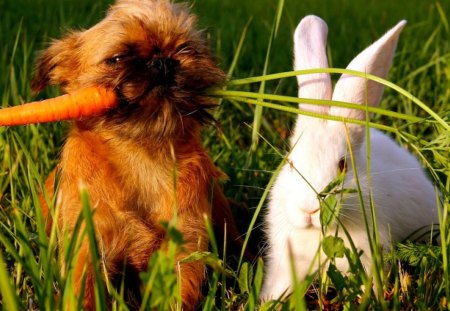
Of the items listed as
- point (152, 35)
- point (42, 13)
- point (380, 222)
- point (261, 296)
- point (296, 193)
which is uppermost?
point (42, 13)

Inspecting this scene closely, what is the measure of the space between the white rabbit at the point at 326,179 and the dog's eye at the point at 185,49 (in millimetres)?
625

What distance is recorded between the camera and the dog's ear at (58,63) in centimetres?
347

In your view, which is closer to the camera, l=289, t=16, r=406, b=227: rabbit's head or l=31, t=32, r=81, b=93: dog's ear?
l=289, t=16, r=406, b=227: rabbit's head

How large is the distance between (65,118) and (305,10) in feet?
20.0

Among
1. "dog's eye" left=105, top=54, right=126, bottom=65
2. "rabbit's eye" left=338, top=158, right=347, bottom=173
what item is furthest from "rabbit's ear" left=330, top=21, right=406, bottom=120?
"dog's eye" left=105, top=54, right=126, bottom=65

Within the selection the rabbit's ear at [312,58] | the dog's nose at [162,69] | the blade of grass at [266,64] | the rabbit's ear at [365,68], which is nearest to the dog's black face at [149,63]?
the dog's nose at [162,69]

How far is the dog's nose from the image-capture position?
297cm

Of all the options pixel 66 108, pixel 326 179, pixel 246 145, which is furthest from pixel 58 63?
pixel 246 145

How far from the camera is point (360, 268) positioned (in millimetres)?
2381

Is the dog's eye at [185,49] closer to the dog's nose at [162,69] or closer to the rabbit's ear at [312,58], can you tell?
the dog's nose at [162,69]

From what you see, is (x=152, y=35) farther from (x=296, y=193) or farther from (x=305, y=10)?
(x=305, y=10)

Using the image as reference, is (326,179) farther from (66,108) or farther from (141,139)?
(66,108)

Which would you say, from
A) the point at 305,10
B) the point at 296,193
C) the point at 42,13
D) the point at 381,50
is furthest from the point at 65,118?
the point at 305,10

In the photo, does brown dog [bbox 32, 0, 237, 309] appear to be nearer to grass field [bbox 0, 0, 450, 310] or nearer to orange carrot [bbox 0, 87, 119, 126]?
orange carrot [bbox 0, 87, 119, 126]
